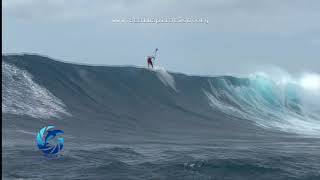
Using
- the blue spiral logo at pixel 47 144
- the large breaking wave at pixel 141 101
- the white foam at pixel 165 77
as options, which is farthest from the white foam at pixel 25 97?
the white foam at pixel 165 77

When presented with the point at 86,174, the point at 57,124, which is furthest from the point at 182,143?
the point at 86,174

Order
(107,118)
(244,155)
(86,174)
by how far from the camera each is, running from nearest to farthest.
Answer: (86,174)
(244,155)
(107,118)

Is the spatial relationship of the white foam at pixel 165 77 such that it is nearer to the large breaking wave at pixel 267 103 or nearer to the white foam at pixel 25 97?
the large breaking wave at pixel 267 103

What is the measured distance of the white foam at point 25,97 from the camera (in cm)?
2960

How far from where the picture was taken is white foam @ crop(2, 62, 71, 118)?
29595mm

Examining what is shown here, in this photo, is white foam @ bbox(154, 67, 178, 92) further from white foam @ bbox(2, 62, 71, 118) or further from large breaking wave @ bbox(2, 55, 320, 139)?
white foam @ bbox(2, 62, 71, 118)

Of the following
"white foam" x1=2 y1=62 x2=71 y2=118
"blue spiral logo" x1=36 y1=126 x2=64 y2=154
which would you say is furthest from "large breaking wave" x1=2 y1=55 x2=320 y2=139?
"blue spiral logo" x1=36 y1=126 x2=64 y2=154

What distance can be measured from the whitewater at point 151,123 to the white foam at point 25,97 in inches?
2.5

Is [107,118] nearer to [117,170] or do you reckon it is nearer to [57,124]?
[57,124]

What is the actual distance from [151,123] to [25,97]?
7.31m

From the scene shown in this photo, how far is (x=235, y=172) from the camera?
1666cm

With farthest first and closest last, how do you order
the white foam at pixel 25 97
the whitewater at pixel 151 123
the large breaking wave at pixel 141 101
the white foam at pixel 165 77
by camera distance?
the white foam at pixel 165 77
the large breaking wave at pixel 141 101
the white foam at pixel 25 97
the whitewater at pixel 151 123

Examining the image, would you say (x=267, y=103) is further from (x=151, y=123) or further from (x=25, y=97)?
(x=25, y=97)

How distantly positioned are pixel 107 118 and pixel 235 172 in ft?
51.6
